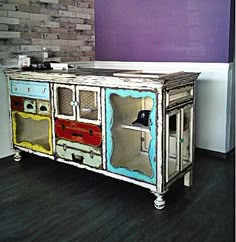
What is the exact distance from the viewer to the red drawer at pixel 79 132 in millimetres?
2415

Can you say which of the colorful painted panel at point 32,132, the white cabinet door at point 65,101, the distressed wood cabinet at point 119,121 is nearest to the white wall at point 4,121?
the colorful painted panel at point 32,132

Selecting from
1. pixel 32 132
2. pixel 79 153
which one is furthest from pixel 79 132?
pixel 32 132

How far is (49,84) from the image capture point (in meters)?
2.63

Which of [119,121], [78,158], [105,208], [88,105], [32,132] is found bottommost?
[105,208]

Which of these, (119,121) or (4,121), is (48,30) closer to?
(4,121)

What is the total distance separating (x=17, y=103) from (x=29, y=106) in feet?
0.56

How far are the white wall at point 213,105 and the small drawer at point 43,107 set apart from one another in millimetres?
1316

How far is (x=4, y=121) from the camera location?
316 centimetres

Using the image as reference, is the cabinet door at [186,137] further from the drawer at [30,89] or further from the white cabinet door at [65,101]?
the drawer at [30,89]

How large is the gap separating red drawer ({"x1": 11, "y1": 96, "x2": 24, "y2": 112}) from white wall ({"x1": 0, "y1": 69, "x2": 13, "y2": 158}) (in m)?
0.17

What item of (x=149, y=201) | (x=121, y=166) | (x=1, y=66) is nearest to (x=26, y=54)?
(x=1, y=66)

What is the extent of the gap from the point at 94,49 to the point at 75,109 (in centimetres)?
163

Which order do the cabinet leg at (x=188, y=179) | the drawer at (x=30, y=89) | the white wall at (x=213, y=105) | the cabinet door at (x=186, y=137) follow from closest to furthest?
the cabinet door at (x=186, y=137), the cabinet leg at (x=188, y=179), the drawer at (x=30, y=89), the white wall at (x=213, y=105)

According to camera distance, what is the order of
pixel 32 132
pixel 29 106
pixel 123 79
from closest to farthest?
pixel 123 79, pixel 29 106, pixel 32 132
